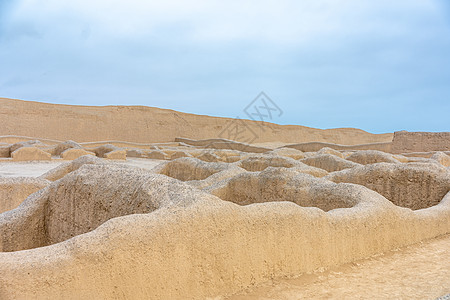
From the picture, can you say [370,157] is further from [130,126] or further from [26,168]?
[130,126]

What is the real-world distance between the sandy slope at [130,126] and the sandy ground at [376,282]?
2068 cm

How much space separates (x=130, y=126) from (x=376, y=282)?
22589 mm

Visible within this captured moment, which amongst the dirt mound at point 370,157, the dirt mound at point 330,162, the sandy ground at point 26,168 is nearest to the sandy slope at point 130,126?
the sandy ground at point 26,168

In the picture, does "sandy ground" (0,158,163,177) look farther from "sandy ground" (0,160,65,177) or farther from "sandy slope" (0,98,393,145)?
"sandy slope" (0,98,393,145)

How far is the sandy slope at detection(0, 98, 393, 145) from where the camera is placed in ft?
68.6

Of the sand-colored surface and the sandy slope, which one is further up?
the sandy slope

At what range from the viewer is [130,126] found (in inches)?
964

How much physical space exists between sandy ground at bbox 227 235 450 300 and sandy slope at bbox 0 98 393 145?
67.8ft

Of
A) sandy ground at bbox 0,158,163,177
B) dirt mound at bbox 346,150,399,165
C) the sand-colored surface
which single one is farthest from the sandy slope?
the sand-colored surface

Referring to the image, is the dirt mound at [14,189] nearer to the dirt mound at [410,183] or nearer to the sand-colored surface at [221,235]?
the sand-colored surface at [221,235]

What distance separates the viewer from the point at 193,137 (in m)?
26.8

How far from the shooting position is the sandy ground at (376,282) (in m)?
2.92

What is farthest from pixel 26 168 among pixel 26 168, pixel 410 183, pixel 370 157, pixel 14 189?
pixel 410 183

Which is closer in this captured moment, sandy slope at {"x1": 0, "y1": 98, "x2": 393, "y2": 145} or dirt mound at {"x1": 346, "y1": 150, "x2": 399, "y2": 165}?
dirt mound at {"x1": 346, "y1": 150, "x2": 399, "y2": 165}
